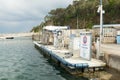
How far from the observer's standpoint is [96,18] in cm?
10562

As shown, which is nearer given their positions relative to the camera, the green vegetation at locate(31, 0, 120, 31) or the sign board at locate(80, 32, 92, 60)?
the sign board at locate(80, 32, 92, 60)

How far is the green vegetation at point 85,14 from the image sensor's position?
97.7 meters

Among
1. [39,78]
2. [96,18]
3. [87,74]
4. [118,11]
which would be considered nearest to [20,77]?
[39,78]

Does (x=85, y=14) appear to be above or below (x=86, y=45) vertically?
above

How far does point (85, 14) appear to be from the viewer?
370 ft

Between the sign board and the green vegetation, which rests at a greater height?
the green vegetation

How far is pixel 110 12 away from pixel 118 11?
3752 millimetres

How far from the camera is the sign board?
22.8 m

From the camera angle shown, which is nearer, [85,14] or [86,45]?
[86,45]

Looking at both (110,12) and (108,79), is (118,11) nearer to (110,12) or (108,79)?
(110,12)

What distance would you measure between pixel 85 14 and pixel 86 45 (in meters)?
90.4

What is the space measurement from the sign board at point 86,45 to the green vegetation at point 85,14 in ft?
182

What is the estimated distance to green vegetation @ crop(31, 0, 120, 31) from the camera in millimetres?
97688

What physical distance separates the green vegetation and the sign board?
55606 mm
